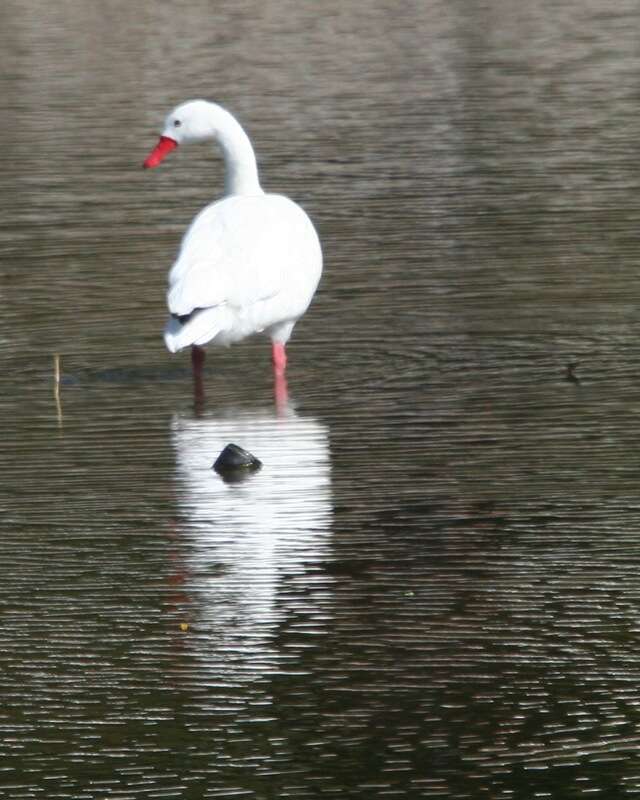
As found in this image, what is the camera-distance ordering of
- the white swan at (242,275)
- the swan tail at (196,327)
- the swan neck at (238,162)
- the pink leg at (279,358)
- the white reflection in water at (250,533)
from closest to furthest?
the white reflection in water at (250,533), the swan tail at (196,327), the white swan at (242,275), the pink leg at (279,358), the swan neck at (238,162)

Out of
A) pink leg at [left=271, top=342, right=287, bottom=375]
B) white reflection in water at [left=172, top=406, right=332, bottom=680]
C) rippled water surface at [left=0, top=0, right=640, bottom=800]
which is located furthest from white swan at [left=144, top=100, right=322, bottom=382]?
white reflection in water at [left=172, top=406, right=332, bottom=680]

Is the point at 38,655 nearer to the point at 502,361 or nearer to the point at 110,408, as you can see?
the point at 110,408

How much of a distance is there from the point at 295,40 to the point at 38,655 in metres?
20.8

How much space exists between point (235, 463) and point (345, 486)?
51 cm

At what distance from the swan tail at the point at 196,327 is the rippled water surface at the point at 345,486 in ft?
0.97

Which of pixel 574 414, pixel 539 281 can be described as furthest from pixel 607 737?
pixel 539 281

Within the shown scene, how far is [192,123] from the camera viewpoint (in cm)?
1175

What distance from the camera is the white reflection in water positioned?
629 cm

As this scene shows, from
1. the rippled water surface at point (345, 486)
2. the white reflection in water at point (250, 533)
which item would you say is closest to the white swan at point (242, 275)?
the rippled water surface at point (345, 486)

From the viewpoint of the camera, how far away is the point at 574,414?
898 cm

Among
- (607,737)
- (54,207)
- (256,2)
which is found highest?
(256,2)

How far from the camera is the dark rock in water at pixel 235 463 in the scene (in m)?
8.24

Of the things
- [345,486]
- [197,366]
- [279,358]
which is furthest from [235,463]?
[197,366]

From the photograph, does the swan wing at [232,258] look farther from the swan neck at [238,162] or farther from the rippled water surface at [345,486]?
the swan neck at [238,162]
